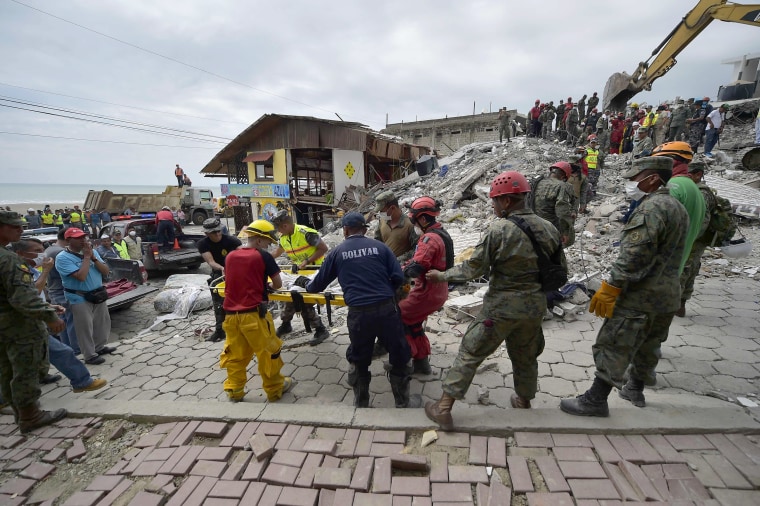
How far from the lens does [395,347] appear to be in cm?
279

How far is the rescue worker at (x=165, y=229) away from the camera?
8.42m

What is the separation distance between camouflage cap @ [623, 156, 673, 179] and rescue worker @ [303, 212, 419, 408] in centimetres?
195

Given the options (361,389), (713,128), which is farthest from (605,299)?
(713,128)

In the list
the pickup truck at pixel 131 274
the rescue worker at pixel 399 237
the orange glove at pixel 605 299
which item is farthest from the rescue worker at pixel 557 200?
the pickup truck at pixel 131 274

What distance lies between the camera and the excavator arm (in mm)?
9156

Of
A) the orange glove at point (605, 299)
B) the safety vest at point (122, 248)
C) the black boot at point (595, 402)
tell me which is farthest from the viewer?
the safety vest at point (122, 248)

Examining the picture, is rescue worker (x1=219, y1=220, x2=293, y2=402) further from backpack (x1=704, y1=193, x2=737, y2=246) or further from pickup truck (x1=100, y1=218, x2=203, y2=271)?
pickup truck (x1=100, y1=218, x2=203, y2=271)

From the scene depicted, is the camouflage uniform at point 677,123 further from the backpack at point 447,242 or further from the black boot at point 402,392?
the black boot at point 402,392

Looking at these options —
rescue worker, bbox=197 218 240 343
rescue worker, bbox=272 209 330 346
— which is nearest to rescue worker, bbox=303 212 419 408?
rescue worker, bbox=272 209 330 346

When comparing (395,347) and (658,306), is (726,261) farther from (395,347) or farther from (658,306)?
(395,347)

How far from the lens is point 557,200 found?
4.59 meters

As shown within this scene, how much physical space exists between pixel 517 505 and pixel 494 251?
1587 mm

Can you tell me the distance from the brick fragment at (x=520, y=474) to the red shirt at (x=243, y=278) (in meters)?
2.44

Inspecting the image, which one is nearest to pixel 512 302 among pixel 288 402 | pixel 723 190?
pixel 288 402
